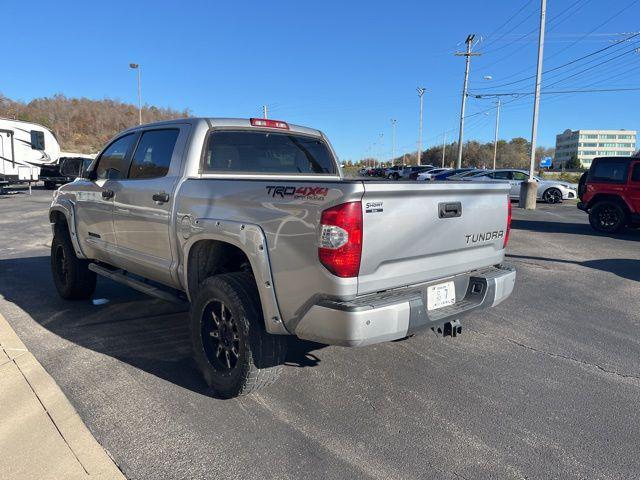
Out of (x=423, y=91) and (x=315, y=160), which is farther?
(x=423, y=91)

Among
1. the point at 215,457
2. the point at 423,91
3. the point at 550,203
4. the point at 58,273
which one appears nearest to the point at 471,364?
the point at 215,457

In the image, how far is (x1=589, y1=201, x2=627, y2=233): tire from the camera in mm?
12039

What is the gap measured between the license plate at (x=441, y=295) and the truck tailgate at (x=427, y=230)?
7 cm

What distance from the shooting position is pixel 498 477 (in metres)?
2.53

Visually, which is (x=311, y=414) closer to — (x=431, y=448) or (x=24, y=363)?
(x=431, y=448)

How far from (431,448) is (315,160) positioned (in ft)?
9.60

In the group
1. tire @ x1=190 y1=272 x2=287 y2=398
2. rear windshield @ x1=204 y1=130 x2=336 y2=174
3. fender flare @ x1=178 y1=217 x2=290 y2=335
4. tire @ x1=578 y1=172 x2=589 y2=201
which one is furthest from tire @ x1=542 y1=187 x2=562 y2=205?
fender flare @ x1=178 y1=217 x2=290 y2=335

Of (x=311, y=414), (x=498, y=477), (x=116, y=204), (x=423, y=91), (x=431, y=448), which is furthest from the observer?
(x=423, y=91)

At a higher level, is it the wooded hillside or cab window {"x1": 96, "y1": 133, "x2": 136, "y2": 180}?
the wooded hillside

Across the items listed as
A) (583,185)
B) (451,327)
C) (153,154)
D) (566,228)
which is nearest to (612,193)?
(583,185)

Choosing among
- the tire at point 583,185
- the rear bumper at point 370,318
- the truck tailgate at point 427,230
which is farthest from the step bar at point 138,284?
the tire at point 583,185

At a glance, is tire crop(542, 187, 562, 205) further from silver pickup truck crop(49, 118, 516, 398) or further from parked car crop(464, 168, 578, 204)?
silver pickup truck crop(49, 118, 516, 398)

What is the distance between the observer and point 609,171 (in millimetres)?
12242

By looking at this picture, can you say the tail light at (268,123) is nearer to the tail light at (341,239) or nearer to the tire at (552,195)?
the tail light at (341,239)
